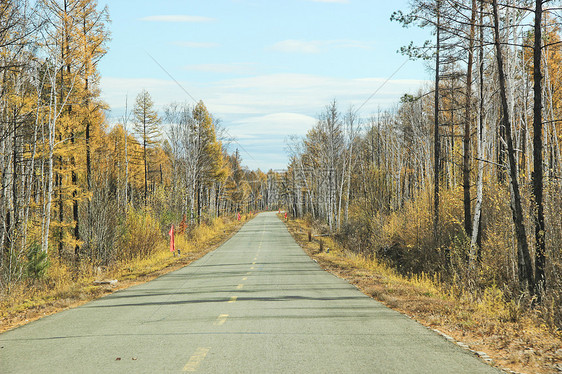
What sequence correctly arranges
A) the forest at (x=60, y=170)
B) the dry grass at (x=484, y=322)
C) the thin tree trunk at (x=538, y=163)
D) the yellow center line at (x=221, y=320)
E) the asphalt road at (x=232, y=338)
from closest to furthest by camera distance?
1. the asphalt road at (x=232, y=338)
2. the dry grass at (x=484, y=322)
3. the yellow center line at (x=221, y=320)
4. the thin tree trunk at (x=538, y=163)
5. the forest at (x=60, y=170)

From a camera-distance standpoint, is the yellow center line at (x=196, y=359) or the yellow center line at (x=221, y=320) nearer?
the yellow center line at (x=196, y=359)

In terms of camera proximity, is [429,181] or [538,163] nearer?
[538,163]

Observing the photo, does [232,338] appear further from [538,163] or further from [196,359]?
[538,163]

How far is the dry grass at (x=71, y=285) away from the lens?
1022 centimetres

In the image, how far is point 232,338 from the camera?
6957mm

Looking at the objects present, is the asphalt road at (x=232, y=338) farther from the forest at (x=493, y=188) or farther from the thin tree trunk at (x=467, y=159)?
the thin tree trunk at (x=467, y=159)

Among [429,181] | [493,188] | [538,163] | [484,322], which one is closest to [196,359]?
[484,322]

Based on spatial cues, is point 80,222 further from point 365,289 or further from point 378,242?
point 378,242

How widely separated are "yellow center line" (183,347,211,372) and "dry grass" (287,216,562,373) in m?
3.80

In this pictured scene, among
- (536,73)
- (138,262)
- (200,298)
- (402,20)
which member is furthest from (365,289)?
(138,262)

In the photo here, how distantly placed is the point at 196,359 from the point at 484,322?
17.8 ft

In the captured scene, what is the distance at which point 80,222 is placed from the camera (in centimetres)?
2084

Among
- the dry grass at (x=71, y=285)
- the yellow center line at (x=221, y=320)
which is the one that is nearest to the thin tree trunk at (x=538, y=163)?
the yellow center line at (x=221, y=320)

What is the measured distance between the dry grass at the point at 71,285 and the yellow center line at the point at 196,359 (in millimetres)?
4509
